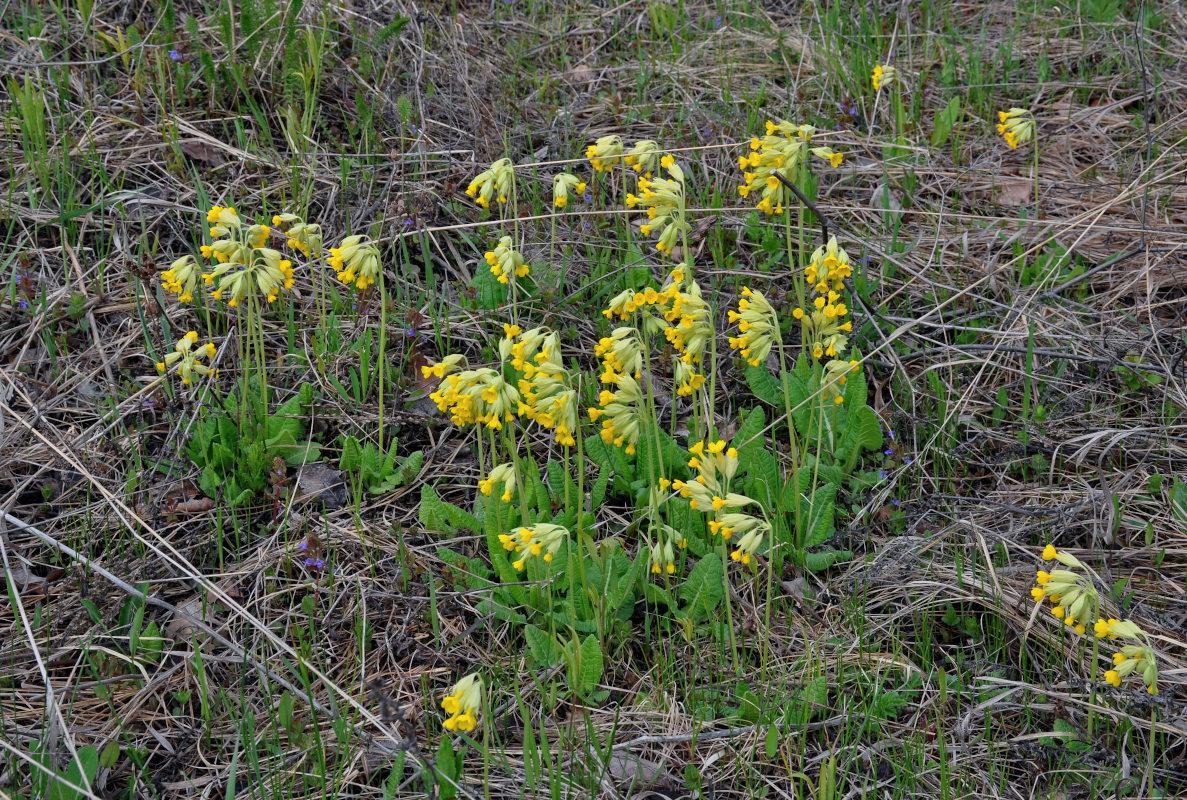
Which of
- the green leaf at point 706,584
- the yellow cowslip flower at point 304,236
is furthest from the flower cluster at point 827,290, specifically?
the yellow cowslip flower at point 304,236

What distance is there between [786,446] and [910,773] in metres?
1.41

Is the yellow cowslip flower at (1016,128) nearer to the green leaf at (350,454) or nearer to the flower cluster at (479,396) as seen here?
the flower cluster at (479,396)

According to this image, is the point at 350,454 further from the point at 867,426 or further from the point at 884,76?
the point at 884,76

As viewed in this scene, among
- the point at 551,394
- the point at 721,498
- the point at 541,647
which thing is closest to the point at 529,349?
the point at 551,394

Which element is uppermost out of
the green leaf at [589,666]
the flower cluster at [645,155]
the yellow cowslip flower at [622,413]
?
the flower cluster at [645,155]

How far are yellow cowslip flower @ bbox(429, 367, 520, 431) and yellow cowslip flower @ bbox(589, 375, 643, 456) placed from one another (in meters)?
0.26

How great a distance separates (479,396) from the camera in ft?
8.83

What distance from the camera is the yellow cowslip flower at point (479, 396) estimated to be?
8.73ft

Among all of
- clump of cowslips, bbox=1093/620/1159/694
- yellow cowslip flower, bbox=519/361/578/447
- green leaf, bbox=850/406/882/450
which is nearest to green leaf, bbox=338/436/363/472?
yellow cowslip flower, bbox=519/361/578/447

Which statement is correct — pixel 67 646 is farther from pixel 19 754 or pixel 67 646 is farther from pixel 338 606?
pixel 338 606

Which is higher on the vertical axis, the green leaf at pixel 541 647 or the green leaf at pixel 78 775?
the green leaf at pixel 78 775

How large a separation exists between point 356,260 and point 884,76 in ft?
9.36

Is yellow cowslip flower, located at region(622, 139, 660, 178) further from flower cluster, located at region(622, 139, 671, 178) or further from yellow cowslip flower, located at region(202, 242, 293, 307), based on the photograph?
yellow cowslip flower, located at region(202, 242, 293, 307)

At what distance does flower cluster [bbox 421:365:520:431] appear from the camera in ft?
8.73
